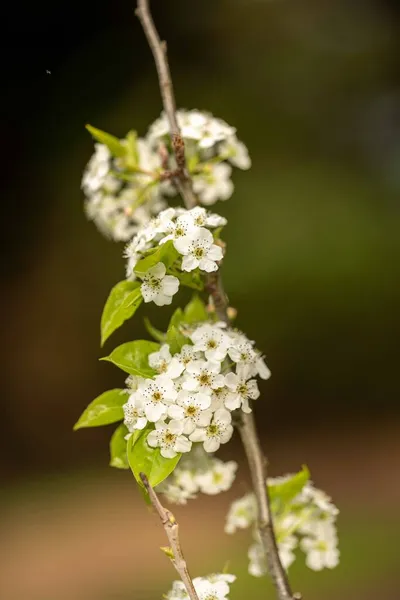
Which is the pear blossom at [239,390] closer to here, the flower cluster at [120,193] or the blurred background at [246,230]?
the flower cluster at [120,193]

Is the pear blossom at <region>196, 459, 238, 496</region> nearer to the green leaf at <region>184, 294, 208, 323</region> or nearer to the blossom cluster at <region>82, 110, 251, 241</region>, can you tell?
the green leaf at <region>184, 294, 208, 323</region>

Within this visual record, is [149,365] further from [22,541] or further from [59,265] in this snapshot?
[59,265]

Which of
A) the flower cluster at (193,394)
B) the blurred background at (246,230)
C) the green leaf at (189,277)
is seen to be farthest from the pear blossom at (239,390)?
the blurred background at (246,230)

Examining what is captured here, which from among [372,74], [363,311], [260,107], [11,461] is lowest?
[11,461]

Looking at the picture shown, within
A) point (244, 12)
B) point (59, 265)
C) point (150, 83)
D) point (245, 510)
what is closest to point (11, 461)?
point (59, 265)

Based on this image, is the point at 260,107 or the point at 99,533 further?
the point at 260,107

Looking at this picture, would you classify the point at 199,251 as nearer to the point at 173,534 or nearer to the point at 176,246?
the point at 176,246

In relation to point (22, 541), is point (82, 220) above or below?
above
